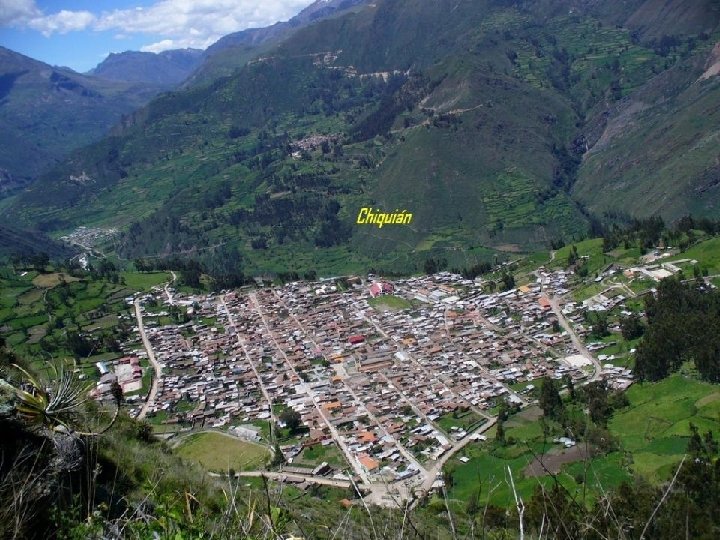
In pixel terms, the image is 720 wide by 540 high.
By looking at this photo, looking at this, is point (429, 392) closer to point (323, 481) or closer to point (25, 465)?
A: point (323, 481)

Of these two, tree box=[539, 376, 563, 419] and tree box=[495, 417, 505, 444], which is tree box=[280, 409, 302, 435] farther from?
tree box=[539, 376, 563, 419]

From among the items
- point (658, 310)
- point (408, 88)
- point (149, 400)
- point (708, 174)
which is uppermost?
point (408, 88)

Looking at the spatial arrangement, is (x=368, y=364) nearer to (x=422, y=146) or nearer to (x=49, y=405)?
(x=49, y=405)

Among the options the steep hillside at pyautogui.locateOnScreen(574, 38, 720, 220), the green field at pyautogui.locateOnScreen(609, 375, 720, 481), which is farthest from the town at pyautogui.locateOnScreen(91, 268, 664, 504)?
the steep hillside at pyautogui.locateOnScreen(574, 38, 720, 220)

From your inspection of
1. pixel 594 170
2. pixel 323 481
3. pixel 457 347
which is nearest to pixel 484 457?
pixel 323 481

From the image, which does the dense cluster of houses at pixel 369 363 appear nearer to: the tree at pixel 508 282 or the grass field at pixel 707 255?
the tree at pixel 508 282

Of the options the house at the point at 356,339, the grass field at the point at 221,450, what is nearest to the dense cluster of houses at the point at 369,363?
the house at the point at 356,339
